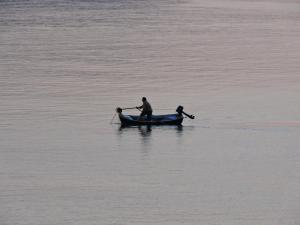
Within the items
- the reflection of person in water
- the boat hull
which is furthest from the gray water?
the boat hull

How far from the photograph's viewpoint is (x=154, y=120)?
170 feet

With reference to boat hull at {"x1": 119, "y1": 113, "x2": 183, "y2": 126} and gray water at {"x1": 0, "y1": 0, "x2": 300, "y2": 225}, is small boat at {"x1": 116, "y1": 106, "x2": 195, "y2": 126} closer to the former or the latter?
boat hull at {"x1": 119, "y1": 113, "x2": 183, "y2": 126}

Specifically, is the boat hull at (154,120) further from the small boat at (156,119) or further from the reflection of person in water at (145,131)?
the reflection of person in water at (145,131)

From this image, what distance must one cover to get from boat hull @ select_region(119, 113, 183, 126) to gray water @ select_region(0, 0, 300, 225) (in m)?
0.43

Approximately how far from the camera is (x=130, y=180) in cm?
3931

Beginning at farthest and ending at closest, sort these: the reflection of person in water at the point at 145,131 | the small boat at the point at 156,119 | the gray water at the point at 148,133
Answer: the small boat at the point at 156,119 < the reflection of person in water at the point at 145,131 < the gray water at the point at 148,133

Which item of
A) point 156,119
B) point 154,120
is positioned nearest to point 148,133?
point 154,120

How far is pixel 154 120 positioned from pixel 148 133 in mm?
1826

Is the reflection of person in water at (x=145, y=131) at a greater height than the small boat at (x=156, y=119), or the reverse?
the small boat at (x=156, y=119)

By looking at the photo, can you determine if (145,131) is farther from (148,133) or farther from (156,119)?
(156,119)

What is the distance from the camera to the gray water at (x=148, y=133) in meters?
35.4

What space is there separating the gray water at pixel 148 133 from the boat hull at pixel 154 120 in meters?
0.43

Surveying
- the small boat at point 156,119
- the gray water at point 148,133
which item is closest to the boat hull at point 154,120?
the small boat at point 156,119

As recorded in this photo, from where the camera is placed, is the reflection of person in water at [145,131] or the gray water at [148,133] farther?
the reflection of person in water at [145,131]
